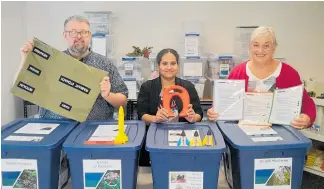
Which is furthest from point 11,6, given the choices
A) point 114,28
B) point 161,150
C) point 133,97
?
point 161,150

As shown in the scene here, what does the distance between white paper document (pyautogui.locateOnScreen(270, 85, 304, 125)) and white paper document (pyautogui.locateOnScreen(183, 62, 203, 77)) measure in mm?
1676

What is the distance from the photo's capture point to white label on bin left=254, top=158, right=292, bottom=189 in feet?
3.79

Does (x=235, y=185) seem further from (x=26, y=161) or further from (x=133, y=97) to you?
(x=133, y=97)

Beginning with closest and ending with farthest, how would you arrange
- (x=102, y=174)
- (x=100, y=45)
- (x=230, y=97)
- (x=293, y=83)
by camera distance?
1. (x=102, y=174)
2. (x=230, y=97)
3. (x=293, y=83)
4. (x=100, y=45)

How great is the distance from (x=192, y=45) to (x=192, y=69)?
8.9 inches

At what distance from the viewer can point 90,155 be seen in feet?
3.74

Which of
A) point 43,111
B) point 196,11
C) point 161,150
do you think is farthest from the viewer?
point 196,11

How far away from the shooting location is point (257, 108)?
1.44 metres

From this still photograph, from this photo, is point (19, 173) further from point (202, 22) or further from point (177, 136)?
point (202, 22)

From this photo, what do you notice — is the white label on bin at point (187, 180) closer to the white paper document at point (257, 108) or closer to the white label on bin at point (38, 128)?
the white paper document at point (257, 108)

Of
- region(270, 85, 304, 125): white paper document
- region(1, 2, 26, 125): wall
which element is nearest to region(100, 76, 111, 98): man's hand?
region(270, 85, 304, 125): white paper document

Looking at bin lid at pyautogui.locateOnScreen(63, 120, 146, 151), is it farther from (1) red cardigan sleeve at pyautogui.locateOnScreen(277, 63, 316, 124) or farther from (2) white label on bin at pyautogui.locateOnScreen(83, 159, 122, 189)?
(1) red cardigan sleeve at pyautogui.locateOnScreen(277, 63, 316, 124)

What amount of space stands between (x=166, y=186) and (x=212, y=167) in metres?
0.18

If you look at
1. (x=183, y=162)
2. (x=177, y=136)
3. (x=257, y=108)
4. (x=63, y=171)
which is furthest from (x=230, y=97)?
(x=63, y=171)
